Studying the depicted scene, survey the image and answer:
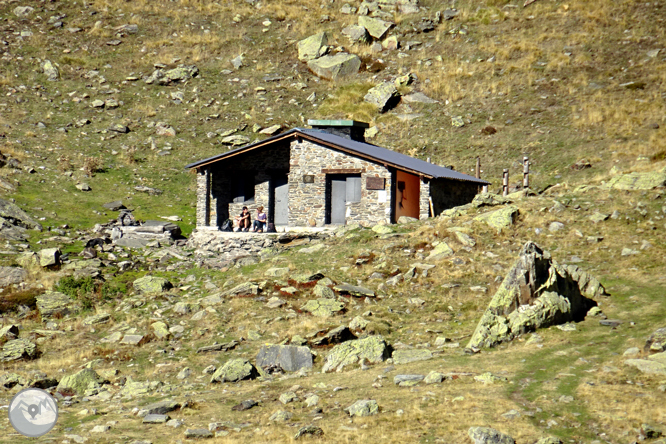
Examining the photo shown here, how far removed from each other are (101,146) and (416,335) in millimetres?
34903

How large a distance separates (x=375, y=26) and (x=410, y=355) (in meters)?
47.9

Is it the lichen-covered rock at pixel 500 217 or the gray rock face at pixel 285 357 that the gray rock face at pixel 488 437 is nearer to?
the gray rock face at pixel 285 357

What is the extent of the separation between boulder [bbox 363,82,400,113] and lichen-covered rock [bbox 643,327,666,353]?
124ft

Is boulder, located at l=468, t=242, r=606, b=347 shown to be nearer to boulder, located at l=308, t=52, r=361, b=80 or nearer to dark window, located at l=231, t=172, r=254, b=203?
dark window, located at l=231, t=172, r=254, b=203

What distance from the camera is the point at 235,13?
6438 cm

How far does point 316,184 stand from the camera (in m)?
31.5

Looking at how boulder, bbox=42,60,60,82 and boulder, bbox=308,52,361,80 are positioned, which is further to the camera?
boulder, bbox=308,52,361,80

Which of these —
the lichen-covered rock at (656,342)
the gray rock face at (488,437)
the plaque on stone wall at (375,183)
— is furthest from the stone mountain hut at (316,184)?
the gray rock face at (488,437)

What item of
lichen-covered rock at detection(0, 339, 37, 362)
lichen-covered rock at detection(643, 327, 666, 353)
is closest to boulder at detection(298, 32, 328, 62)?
lichen-covered rock at detection(0, 339, 37, 362)

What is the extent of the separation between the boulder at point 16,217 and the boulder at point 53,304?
9.14 m

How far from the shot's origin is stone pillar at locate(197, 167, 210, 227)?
1340 inches

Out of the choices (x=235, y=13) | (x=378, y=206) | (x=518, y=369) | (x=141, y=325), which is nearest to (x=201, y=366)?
(x=141, y=325)

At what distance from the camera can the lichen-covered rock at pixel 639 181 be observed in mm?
28484

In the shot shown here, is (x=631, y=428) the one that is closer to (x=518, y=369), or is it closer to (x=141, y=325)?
(x=518, y=369)
